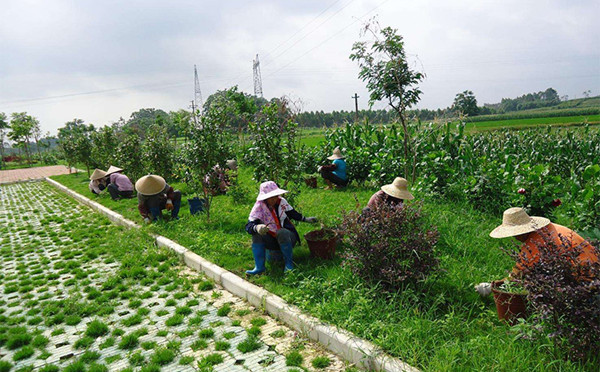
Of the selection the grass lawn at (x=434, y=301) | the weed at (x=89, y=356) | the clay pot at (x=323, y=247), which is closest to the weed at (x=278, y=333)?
the grass lawn at (x=434, y=301)

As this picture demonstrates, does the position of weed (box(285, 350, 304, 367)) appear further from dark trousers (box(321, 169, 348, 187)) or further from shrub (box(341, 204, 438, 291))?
dark trousers (box(321, 169, 348, 187))

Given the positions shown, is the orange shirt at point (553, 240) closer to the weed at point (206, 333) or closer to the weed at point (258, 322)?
the weed at point (258, 322)

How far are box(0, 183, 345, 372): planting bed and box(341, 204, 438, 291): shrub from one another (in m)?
1.00

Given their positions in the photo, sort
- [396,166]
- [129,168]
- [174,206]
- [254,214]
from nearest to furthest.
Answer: [254,214], [174,206], [396,166], [129,168]

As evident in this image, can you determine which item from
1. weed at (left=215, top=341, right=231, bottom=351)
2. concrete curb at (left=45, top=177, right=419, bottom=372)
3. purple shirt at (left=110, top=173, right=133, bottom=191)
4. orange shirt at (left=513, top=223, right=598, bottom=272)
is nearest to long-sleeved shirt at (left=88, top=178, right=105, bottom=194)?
purple shirt at (left=110, top=173, right=133, bottom=191)

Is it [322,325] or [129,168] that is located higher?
[129,168]

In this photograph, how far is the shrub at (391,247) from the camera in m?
3.96

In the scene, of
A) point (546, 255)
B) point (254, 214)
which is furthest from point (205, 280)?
point (546, 255)

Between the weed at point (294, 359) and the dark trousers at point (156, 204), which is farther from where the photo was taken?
the dark trousers at point (156, 204)

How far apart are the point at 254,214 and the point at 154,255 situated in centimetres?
229

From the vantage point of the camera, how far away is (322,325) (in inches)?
147

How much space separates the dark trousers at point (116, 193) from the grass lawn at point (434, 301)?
5.82 meters

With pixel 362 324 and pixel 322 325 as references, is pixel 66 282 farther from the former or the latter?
pixel 362 324

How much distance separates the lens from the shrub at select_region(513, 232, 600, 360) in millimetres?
2670
